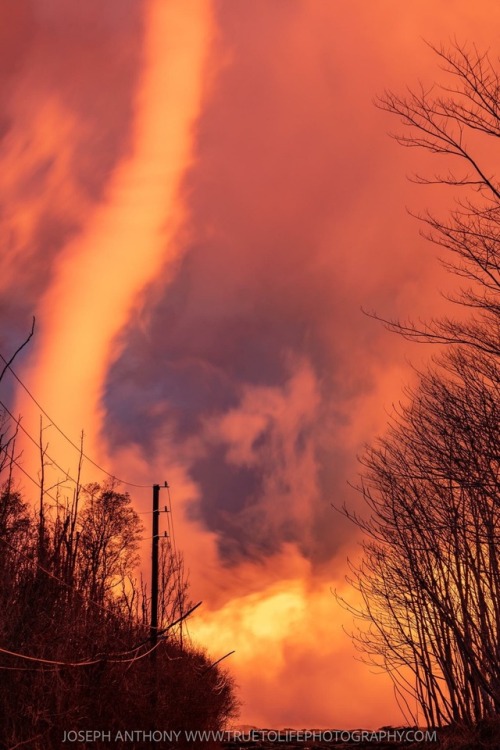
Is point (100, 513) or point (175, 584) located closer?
point (175, 584)

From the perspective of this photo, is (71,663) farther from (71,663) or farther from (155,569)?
(155,569)

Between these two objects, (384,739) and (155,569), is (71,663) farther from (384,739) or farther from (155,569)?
(384,739)

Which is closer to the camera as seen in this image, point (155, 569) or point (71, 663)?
point (71, 663)

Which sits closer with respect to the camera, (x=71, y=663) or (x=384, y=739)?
(x=71, y=663)

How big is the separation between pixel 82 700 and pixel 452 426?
10.9 meters

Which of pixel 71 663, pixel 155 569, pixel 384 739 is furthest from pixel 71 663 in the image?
pixel 384 739

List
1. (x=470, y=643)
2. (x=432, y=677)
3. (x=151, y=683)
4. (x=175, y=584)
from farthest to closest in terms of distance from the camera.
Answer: (x=175, y=584) → (x=151, y=683) → (x=432, y=677) → (x=470, y=643)

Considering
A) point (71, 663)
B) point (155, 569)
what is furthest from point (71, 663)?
point (155, 569)

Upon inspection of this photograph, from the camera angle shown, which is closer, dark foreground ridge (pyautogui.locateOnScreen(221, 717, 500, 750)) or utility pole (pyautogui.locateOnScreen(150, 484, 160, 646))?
dark foreground ridge (pyautogui.locateOnScreen(221, 717, 500, 750))

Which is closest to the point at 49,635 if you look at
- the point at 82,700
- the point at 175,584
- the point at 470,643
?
the point at 82,700

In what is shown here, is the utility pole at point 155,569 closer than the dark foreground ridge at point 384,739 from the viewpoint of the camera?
No

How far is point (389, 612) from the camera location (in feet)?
56.7

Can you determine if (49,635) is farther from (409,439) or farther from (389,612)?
(409,439)

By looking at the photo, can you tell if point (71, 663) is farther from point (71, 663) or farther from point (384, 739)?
point (384, 739)
